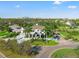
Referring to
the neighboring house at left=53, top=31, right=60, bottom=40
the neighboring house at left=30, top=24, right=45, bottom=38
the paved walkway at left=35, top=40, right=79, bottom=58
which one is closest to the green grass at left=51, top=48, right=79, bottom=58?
the paved walkway at left=35, top=40, right=79, bottom=58

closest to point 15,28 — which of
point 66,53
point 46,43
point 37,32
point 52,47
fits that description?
point 37,32

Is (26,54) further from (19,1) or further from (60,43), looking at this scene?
(19,1)

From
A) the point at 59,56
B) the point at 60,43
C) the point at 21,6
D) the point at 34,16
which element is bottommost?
the point at 59,56

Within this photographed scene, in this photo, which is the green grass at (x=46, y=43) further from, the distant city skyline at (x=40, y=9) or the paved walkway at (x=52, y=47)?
the distant city skyline at (x=40, y=9)

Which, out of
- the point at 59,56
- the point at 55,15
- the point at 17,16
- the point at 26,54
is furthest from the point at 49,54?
the point at 17,16

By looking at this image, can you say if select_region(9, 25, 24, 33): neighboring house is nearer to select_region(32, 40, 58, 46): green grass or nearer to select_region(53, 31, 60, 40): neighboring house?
select_region(32, 40, 58, 46): green grass
